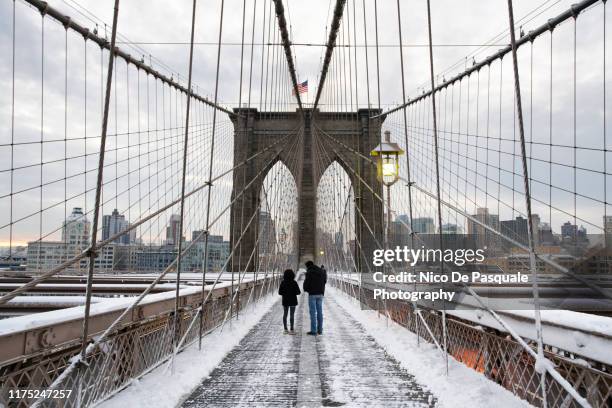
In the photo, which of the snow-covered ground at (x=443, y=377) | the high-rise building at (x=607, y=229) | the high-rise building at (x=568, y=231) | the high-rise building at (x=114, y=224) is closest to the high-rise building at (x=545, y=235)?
the high-rise building at (x=568, y=231)

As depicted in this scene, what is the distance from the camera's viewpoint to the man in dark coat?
487 centimetres

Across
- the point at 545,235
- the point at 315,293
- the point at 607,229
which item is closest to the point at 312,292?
the point at 315,293

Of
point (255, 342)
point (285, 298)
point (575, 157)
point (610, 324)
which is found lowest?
point (255, 342)

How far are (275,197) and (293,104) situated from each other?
13.6 m

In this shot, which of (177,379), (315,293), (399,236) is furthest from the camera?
(399,236)

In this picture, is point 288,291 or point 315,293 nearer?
point 315,293

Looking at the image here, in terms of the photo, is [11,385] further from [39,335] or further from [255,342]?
[255,342]

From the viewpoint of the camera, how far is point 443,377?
2803mm

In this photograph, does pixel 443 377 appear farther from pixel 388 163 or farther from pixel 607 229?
pixel 388 163

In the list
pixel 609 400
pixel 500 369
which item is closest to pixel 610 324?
pixel 609 400

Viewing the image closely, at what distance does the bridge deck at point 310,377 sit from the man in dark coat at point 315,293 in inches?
10.2

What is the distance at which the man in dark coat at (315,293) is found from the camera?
192 inches

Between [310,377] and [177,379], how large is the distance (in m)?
0.89

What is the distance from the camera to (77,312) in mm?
2725
